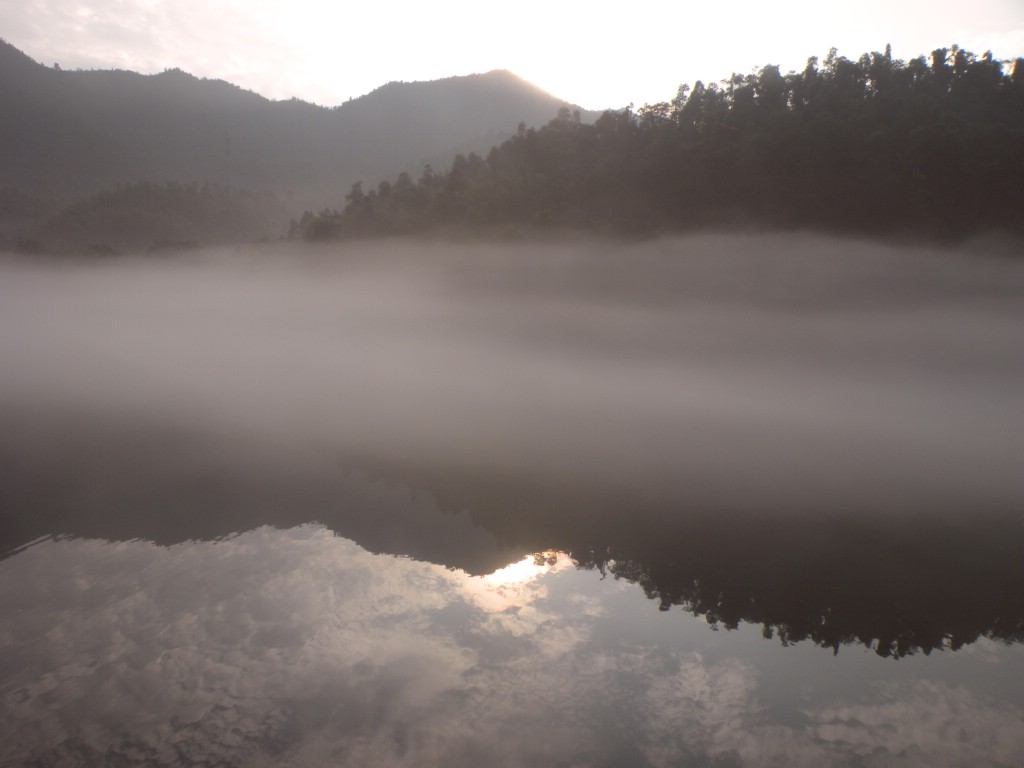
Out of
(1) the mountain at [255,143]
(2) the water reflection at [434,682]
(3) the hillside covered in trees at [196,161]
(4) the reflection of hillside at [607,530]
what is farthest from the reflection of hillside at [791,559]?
(1) the mountain at [255,143]

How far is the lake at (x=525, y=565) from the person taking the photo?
846cm

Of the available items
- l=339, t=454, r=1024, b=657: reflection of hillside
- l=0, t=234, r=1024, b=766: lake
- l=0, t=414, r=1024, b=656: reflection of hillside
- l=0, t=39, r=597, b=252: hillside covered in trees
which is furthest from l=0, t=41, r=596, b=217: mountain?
l=339, t=454, r=1024, b=657: reflection of hillside

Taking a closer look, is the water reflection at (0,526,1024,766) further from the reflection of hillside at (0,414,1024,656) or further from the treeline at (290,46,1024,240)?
the treeline at (290,46,1024,240)

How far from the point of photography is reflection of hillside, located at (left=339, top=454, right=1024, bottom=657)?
11422 mm

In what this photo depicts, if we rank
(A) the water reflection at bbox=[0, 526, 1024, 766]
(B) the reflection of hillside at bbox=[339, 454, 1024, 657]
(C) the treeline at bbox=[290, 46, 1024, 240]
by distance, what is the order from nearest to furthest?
(A) the water reflection at bbox=[0, 526, 1024, 766]
(B) the reflection of hillside at bbox=[339, 454, 1024, 657]
(C) the treeline at bbox=[290, 46, 1024, 240]

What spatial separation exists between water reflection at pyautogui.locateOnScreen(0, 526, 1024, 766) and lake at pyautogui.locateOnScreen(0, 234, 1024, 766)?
0.15ft

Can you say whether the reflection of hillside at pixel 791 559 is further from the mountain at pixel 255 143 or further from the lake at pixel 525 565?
the mountain at pixel 255 143

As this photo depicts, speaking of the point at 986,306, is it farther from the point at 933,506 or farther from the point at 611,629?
the point at 611,629

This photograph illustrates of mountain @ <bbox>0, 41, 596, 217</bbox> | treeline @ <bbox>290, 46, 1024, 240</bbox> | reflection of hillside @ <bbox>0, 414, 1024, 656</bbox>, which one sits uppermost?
mountain @ <bbox>0, 41, 596, 217</bbox>

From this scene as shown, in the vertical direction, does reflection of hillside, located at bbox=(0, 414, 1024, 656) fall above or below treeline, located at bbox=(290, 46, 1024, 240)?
below

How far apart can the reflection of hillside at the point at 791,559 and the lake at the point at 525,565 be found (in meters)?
0.09

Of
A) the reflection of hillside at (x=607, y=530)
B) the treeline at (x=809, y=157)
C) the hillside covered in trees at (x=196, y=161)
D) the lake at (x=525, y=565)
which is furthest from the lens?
the hillside covered in trees at (x=196, y=161)

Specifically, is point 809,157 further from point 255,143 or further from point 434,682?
point 255,143

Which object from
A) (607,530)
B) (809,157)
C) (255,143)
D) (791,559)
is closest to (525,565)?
(607,530)
